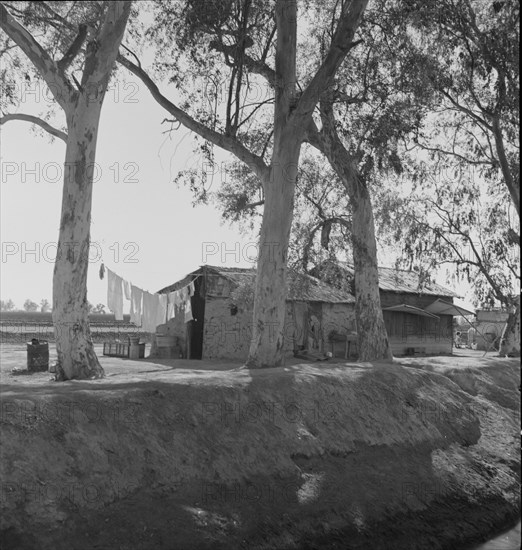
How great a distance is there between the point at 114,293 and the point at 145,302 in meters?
1.86

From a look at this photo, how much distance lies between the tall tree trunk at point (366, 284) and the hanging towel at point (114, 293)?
7006 mm

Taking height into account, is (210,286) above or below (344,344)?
above

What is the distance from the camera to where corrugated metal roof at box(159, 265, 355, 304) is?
24.0 metres

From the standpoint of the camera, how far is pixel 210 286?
82.2ft

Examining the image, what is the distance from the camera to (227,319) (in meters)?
25.1

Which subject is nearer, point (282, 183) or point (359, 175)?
point (282, 183)

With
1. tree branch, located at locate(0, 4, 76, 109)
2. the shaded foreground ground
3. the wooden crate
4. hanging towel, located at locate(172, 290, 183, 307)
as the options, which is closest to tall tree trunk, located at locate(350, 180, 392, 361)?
the shaded foreground ground

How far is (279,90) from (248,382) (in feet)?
25.2

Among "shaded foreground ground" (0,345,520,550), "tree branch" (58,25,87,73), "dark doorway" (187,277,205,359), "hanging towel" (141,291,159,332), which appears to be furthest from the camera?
"dark doorway" (187,277,205,359)

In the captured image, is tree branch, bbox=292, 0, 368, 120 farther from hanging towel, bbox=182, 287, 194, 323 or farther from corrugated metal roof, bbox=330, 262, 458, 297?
corrugated metal roof, bbox=330, 262, 458, 297

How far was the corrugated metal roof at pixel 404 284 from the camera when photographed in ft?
107

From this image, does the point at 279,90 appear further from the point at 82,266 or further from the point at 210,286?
the point at 210,286

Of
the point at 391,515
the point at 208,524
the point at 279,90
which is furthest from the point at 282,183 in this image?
the point at 208,524

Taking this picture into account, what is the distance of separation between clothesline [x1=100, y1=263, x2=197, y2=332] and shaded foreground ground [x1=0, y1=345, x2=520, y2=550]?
8.20 metres
